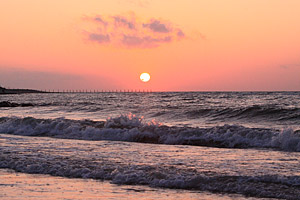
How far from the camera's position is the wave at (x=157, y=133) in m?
15.7

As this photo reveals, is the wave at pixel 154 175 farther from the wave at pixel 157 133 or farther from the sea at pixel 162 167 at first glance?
the wave at pixel 157 133

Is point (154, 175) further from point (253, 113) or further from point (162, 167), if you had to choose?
point (253, 113)

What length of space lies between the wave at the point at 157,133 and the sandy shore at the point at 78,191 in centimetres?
770

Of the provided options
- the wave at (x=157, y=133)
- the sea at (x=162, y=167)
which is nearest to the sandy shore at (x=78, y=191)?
the sea at (x=162, y=167)

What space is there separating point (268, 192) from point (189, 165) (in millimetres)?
2965

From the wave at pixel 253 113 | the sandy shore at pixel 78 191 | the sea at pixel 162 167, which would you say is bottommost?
the sandy shore at pixel 78 191

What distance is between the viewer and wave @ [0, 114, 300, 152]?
15727mm

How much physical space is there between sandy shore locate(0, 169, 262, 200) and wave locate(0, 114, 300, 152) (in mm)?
7698

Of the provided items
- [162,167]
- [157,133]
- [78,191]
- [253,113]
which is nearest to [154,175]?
[162,167]

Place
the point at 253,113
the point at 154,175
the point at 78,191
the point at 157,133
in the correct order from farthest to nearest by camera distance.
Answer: the point at 253,113 < the point at 157,133 < the point at 154,175 < the point at 78,191

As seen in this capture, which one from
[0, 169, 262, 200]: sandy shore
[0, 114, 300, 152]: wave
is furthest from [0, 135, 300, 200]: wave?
[0, 114, 300, 152]: wave

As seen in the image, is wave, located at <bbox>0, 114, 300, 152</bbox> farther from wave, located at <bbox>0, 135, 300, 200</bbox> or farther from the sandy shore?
the sandy shore

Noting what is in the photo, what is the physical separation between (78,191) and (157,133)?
34.4 ft

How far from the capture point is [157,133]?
18.8 m
